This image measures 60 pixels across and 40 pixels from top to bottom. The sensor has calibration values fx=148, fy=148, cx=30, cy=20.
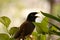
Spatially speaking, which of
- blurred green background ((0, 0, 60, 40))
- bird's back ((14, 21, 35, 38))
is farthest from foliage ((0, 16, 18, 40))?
blurred green background ((0, 0, 60, 40))

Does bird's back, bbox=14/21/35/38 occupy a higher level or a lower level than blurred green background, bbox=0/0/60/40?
higher

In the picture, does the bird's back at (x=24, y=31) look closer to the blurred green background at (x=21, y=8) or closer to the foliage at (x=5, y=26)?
the foliage at (x=5, y=26)

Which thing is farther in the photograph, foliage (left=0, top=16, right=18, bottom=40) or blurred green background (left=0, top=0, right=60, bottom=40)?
blurred green background (left=0, top=0, right=60, bottom=40)

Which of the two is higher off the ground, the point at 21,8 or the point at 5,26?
the point at 5,26

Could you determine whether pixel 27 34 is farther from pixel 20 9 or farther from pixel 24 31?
pixel 20 9

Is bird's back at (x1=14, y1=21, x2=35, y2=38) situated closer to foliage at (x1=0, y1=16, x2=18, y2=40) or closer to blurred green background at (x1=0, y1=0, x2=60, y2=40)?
foliage at (x1=0, y1=16, x2=18, y2=40)

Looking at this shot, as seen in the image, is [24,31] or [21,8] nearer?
[24,31]

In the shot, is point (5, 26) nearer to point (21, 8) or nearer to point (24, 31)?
point (24, 31)

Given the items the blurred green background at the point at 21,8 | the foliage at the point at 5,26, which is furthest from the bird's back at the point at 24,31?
the blurred green background at the point at 21,8

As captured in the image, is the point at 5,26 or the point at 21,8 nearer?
the point at 5,26

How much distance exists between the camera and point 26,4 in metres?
1.86

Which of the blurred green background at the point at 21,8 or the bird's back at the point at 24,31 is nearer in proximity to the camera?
the bird's back at the point at 24,31

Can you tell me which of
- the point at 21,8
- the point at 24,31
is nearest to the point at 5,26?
the point at 24,31

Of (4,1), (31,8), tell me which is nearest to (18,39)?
(4,1)
